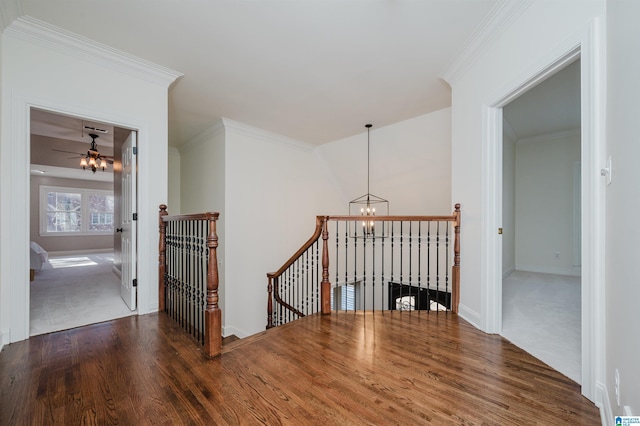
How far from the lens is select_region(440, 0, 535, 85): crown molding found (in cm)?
213

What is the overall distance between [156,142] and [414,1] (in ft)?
9.79

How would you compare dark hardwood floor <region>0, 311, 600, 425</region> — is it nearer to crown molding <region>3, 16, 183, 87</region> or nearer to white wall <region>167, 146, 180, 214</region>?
crown molding <region>3, 16, 183, 87</region>

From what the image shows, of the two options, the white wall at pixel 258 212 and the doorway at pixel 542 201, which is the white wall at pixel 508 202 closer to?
the doorway at pixel 542 201

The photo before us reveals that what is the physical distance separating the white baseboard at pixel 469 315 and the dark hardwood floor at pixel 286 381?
189mm

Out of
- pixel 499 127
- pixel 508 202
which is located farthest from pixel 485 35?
pixel 508 202

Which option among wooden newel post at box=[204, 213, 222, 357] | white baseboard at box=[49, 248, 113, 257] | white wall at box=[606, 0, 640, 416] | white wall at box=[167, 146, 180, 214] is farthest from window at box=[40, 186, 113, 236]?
white wall at box=[606, 0, 640, 416]

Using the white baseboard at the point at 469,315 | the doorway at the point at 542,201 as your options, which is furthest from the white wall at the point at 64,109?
the doorway at the point at 542,201

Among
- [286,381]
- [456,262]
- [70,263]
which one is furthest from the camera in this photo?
[70,263]

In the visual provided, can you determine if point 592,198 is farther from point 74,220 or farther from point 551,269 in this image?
point 74,220

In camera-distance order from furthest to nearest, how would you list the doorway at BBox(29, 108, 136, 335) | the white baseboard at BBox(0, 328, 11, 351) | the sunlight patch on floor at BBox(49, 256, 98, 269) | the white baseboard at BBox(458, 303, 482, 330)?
the sunlight patch on floor at BBox(49, 256, 98, 269), the doorway at BBox(29, 108, 136, 335), the white baseboard at BBox(458, 303, 482, 330), the white baseboard at BBox(0, 328, 11, 351)

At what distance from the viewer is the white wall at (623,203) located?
109 cm

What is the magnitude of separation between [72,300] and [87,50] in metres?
2.93

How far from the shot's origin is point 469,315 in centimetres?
284

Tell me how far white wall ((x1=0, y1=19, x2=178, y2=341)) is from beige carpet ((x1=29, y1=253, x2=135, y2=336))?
13.0 inches
